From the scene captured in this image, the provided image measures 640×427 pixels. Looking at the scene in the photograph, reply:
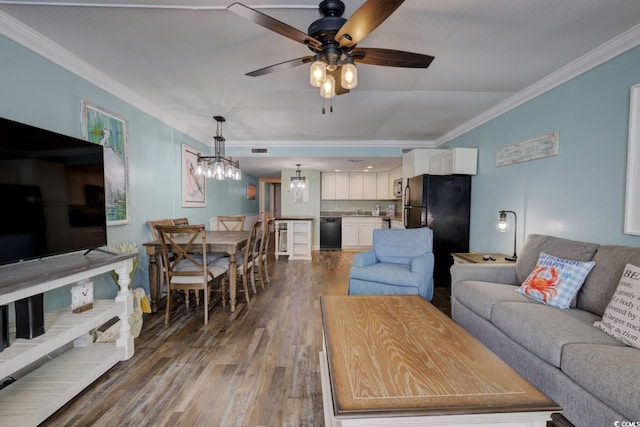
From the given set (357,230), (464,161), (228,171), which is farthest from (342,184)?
(228,171)

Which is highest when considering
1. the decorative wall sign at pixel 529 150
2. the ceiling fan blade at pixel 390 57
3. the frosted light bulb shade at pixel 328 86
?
the ceiling fan blade at pixel 390 57

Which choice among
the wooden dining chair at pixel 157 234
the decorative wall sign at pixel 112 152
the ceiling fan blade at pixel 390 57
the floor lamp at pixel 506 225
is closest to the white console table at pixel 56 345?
the decorative wall sign at pixel 112 152

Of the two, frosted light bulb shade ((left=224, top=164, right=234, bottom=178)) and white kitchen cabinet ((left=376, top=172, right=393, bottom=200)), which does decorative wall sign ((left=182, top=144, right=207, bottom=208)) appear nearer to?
frosted light bulb shade ((left=224, top=164, right=234, bottom=178))

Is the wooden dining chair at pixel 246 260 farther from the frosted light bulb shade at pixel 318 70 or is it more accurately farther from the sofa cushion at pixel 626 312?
the sofa cushion at pixel 626 312

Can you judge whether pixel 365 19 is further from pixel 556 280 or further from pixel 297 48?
pixel 556 280

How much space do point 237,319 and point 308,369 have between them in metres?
1.14

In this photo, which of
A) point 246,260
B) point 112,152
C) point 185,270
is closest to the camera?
point 112,152

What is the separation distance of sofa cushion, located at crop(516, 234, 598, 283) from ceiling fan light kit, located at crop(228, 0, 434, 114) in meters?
1.76

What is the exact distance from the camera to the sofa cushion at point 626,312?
1.36 meters

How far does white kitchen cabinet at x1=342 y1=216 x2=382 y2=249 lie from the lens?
7.29 m

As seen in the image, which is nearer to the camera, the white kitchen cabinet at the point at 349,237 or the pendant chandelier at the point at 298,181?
the pendant chandelier at the point at 298,181

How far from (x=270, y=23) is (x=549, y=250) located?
2599mm

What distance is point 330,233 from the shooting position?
728cm

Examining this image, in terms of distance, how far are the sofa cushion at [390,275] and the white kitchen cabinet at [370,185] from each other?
178 inches
